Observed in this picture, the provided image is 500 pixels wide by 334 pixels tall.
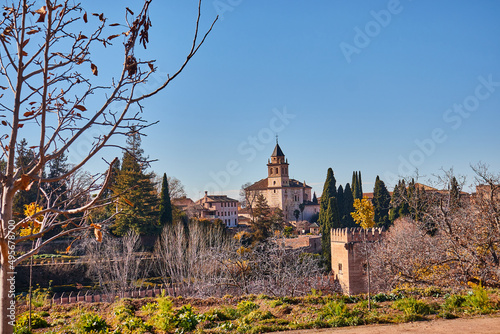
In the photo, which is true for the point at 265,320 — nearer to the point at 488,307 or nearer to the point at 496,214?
the point at 488,307

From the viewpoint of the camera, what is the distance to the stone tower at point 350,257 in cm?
2328

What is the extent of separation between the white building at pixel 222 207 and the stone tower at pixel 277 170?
13168mm

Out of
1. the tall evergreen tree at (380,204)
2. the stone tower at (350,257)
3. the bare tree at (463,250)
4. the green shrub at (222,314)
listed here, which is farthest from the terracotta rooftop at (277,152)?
the green shrub at (222,314)

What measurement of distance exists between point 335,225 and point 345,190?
14911mm

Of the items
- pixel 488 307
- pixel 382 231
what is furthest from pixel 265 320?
pixel 382 231

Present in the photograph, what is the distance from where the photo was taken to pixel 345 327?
7.23m

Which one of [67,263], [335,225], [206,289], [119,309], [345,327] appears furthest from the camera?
[335,225]

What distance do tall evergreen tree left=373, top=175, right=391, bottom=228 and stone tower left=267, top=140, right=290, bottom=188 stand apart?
26328 millimetres

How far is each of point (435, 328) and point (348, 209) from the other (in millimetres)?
40672

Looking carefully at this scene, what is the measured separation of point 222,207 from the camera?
193ft

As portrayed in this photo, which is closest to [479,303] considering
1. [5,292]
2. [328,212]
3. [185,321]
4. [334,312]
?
[334,312]

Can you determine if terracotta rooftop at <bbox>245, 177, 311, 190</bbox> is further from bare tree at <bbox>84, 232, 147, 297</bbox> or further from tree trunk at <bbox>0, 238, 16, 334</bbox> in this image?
tree trunk at <bbox>0, 238, 16, 334</bbox>

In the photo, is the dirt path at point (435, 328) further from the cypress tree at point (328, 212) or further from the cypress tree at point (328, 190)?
the cypress tree at point (328, 190)

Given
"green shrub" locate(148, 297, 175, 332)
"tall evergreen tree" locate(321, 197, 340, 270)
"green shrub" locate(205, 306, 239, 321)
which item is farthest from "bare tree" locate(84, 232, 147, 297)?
"green shrub" locate(148, 297, 175, 332)
